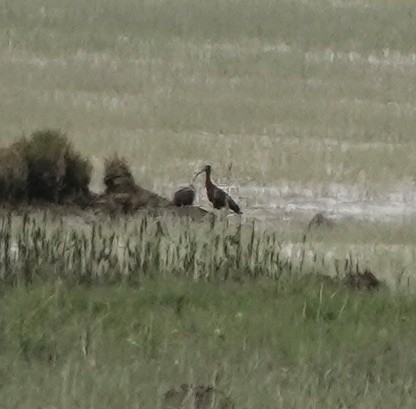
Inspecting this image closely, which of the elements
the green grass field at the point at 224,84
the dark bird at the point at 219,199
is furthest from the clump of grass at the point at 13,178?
the green grass field at the point at 224,84

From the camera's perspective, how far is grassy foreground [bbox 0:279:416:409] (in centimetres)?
716

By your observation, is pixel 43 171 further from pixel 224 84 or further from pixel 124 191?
pixel 224 84

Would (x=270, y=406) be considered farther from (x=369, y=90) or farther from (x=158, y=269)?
(x=369, y=90)

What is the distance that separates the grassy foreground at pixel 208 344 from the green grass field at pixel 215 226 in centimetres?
2

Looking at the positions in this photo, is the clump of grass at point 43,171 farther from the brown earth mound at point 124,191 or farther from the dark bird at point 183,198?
the dark bird at point 183,198

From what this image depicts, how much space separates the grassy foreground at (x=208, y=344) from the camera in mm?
7156

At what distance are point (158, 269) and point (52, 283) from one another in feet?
3.05

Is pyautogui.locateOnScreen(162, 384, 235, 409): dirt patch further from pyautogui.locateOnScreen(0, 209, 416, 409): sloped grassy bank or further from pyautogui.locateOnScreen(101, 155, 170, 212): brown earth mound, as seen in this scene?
pyautogui.locateOnScreen(101, 155, 170, 212): brown earth mound

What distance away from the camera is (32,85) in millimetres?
27406

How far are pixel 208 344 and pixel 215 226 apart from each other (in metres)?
5.98

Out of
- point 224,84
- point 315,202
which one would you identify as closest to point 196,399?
point 315,202

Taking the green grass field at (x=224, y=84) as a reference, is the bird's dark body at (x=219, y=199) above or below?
below

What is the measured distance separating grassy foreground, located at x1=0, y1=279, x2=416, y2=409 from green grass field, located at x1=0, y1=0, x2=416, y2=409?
16 millimetres

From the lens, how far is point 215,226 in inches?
560
